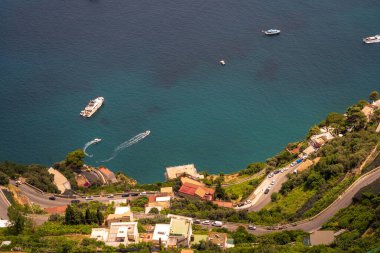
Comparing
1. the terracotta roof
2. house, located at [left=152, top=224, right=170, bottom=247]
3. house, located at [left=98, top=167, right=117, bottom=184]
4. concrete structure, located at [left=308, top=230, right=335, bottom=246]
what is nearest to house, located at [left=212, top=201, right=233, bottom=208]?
house, located at [left=152, top=224, right=170, bottom=247]

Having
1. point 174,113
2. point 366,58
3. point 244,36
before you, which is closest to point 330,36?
point 366,58

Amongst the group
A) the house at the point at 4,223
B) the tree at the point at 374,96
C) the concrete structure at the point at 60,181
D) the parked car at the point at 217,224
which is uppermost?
the tree at the point at 374,96

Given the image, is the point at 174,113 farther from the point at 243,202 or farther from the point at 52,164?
the point at 243,202

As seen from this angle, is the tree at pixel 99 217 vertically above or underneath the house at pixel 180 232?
above

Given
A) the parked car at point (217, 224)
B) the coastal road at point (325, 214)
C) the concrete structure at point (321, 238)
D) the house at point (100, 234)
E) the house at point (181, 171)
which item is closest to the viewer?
the concrete structure at point (321, 238)

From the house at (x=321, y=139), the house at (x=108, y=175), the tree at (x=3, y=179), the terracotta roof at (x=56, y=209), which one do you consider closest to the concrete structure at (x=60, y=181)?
the house at (x=108, y=175)

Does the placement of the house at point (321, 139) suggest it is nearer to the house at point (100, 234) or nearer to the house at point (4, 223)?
the house at point (100, 234)

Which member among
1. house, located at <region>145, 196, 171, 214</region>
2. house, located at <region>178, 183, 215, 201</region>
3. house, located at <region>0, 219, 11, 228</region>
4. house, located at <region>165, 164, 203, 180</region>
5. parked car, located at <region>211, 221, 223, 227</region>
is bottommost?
house, located at <region>0, 219, 11, 228</region>

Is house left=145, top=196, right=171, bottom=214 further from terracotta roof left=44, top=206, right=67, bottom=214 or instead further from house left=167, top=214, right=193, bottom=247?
terracotta roof left=44, top=206, right=67, bottom=214
